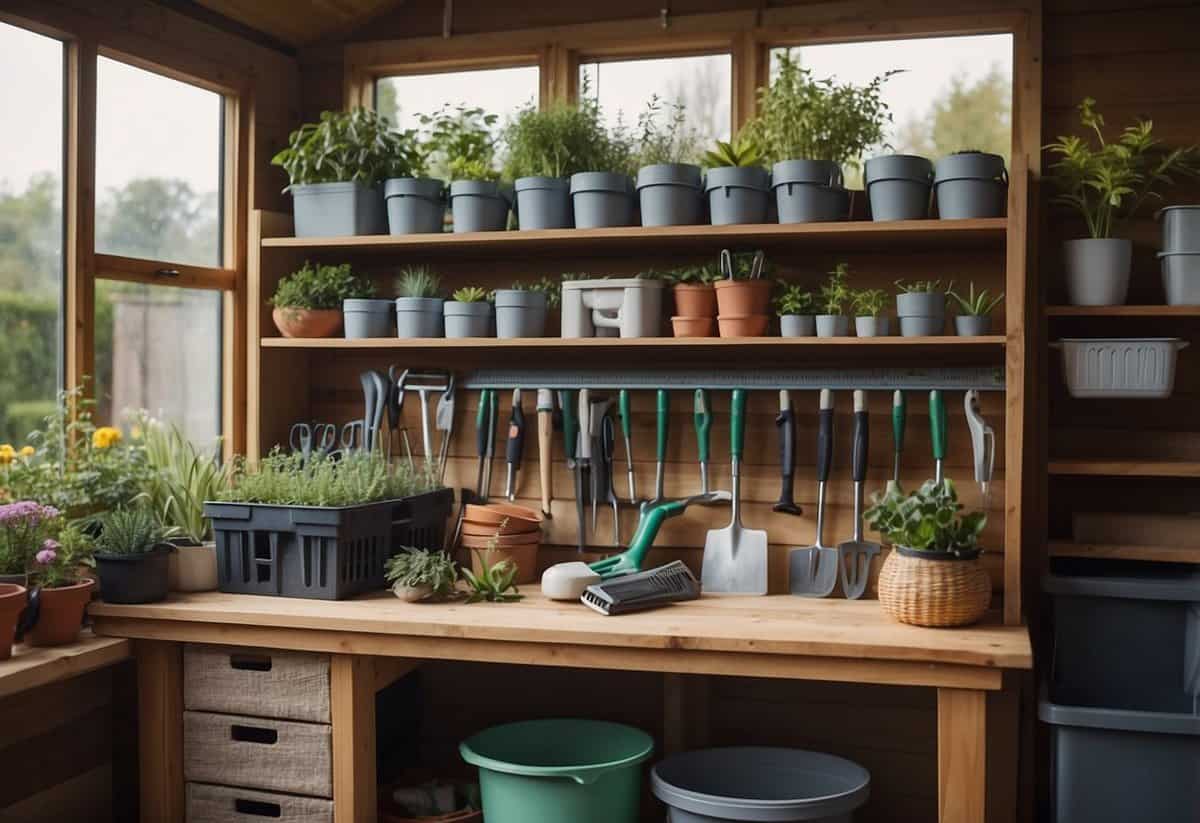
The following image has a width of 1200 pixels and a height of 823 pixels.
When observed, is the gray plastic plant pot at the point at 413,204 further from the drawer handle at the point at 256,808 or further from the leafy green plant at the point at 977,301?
the drawer handle at the point at 256,808

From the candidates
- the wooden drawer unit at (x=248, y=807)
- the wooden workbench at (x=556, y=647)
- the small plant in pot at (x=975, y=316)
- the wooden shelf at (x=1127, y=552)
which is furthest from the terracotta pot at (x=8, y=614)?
the wooden shelf at (x=1127, y=552)

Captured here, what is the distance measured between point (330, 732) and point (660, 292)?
1303 mm

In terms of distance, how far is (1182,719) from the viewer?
2.60 meters

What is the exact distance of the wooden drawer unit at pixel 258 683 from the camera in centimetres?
281

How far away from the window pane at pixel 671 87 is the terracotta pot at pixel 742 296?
1.66ft

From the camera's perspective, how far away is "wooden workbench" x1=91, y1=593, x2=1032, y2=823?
2.52 metres

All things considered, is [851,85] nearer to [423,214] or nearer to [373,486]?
[423,214]

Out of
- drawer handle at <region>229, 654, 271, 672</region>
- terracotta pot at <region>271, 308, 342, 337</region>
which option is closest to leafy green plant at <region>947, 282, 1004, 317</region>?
terracotta pot at <region>271, 308, 342, 337</region>

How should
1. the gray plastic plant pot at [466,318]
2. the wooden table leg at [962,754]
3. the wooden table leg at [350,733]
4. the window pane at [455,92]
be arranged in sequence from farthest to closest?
the window pane at [455,92] → the gray plastic plant pot at [466,318] → the wooden table leg at [350,733] → the wooden table leg at [962,754]

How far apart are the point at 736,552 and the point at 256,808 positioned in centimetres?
129

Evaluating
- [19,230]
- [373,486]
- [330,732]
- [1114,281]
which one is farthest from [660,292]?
[19,230]

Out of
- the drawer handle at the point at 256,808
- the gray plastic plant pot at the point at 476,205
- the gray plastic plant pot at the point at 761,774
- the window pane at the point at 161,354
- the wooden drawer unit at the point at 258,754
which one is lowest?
the drawer handle at the point at 256,808

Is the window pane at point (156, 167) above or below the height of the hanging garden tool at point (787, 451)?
above

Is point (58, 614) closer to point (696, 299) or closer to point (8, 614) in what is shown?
point (8, 614)
